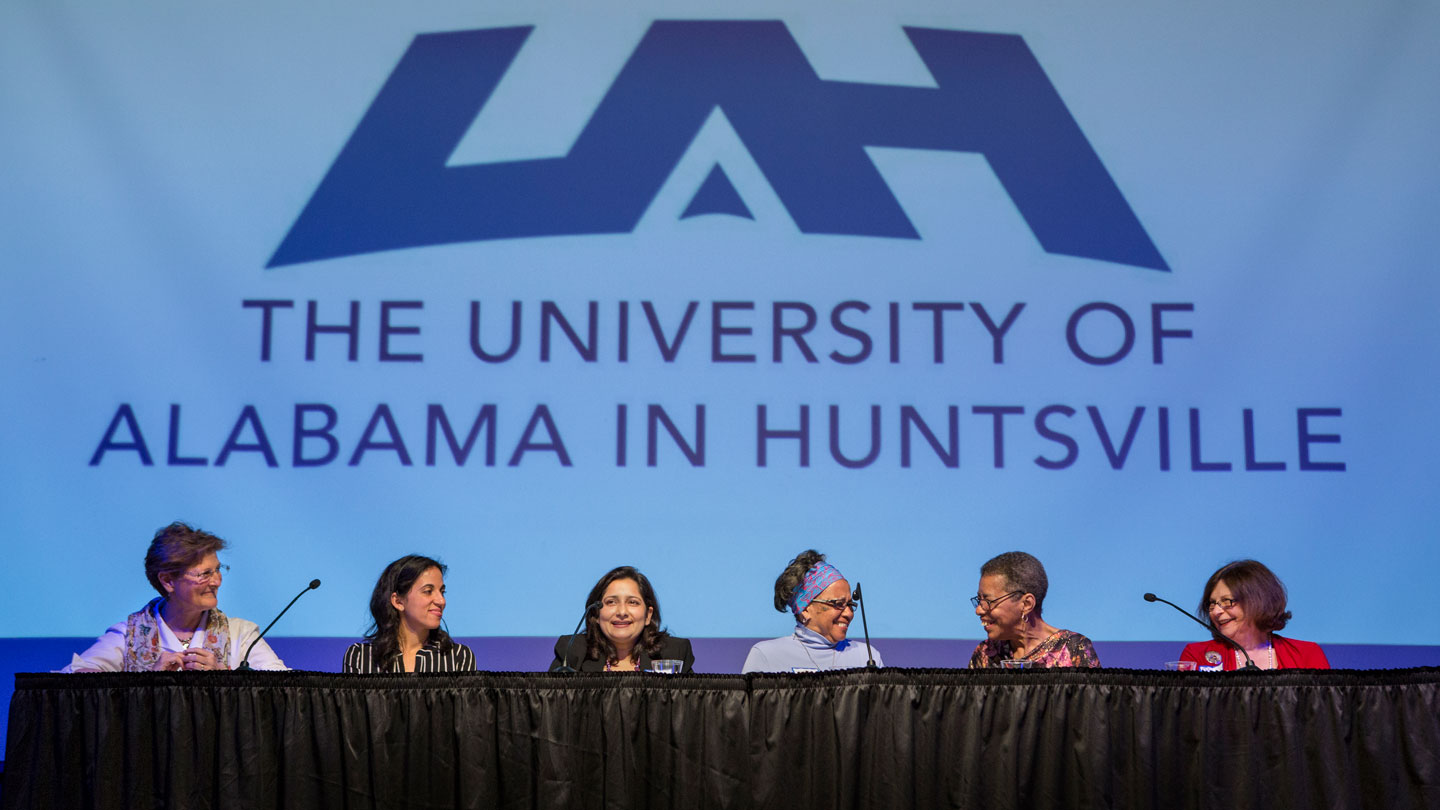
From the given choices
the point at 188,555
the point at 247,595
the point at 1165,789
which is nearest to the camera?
the point at 1165,789

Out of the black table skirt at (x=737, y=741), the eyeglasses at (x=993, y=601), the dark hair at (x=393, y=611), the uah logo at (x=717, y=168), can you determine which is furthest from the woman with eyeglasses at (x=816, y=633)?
the uah logo at (x=717, y=168)

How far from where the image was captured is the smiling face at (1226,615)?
11.6 feet

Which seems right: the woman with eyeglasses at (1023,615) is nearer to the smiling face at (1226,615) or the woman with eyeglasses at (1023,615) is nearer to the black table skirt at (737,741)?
the smiling face at (1226,615)

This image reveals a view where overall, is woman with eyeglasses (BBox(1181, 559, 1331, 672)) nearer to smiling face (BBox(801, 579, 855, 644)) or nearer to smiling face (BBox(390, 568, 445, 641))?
smiling face (BBox(801, 579, 855, 644))

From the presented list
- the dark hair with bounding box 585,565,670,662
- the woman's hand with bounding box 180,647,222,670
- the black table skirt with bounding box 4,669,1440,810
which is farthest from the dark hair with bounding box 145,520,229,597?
the dark hair with bounding box 585,565,670,662

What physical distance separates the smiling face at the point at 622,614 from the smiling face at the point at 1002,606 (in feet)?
2.92

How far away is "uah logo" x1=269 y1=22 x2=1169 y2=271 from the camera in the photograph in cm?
459

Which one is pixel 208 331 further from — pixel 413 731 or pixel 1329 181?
pixel 1329 181

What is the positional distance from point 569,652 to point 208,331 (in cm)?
175

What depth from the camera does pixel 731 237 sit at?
4605 millimetres

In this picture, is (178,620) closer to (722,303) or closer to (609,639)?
(609,639)

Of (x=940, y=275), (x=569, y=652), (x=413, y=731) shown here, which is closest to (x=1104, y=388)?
(x=940, y=275)

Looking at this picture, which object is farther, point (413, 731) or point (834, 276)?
point (834, 276)

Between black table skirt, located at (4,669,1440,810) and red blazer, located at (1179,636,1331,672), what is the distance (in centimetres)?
91
